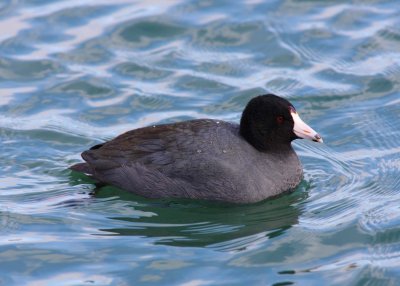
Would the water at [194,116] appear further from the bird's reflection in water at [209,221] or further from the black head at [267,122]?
the black head at [267,122]

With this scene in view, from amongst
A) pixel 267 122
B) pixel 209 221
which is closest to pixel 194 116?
pixel 267 122

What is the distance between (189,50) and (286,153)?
3.55 m

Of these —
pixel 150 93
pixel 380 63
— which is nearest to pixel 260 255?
pixel 150 93

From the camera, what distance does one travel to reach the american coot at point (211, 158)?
8914 millimetres

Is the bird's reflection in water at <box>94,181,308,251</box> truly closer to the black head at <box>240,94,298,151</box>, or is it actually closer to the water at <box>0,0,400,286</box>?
the water at <box>0,0,400,286</box>

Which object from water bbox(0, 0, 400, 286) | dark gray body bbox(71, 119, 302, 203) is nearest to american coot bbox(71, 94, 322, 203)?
dark gray body bbox(71, 119, 302, 203)

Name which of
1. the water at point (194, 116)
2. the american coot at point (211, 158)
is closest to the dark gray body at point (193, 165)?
the american coot at point (211, 158)

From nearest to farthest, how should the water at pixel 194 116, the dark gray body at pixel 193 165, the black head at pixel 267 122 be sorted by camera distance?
the water at pixel 194 116 < the dark gray body at pixel 193 165 < the black head at pixel 267 122

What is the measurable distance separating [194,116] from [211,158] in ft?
6.92

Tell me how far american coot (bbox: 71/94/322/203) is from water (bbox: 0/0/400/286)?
155 millimetres

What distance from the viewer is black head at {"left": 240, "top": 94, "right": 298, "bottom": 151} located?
9.21m

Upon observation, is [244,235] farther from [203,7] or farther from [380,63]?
[203,7]

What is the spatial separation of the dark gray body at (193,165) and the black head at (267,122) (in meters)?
0.09

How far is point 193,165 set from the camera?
8.91 m
